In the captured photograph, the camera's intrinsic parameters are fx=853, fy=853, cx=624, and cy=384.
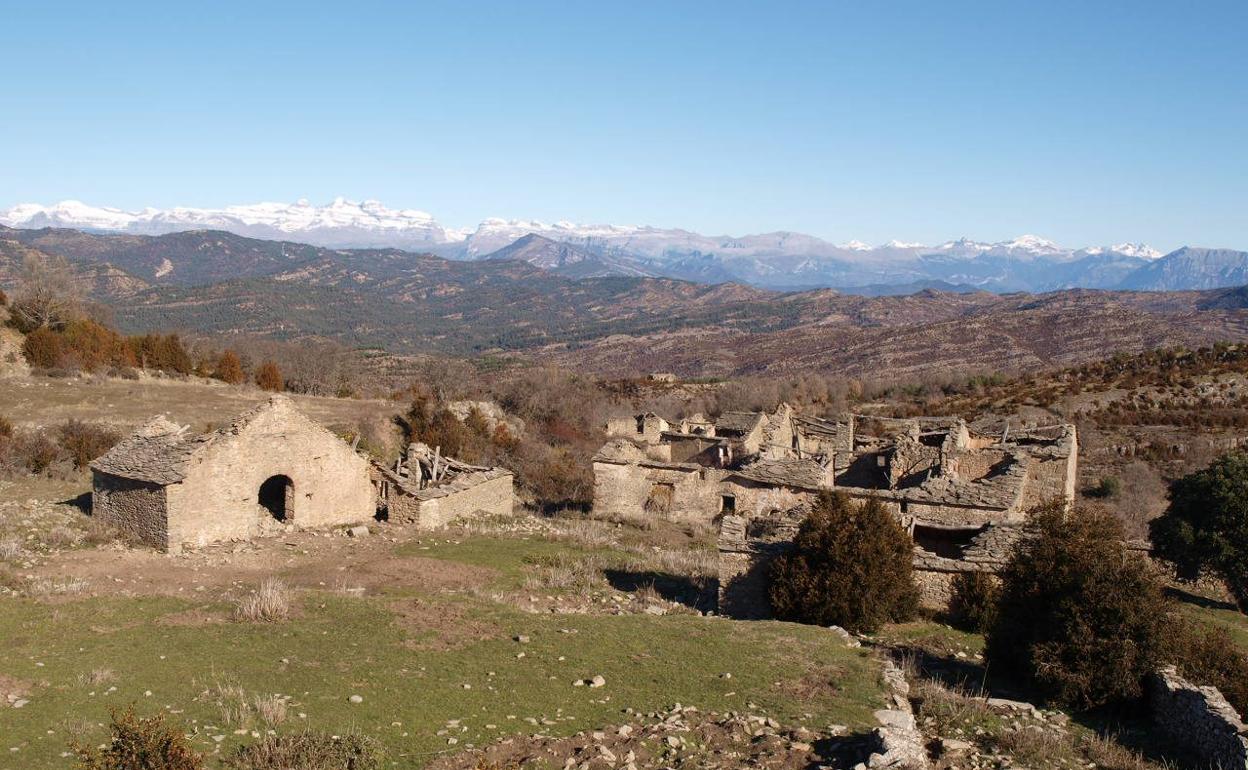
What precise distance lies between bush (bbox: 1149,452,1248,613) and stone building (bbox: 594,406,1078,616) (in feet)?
9.24

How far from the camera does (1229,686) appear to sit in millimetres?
10781

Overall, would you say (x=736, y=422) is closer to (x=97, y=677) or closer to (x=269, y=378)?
(x=97, y=677)

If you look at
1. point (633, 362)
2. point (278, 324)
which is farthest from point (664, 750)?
point (278, 324)

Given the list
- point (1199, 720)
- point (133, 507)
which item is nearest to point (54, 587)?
point (133, 507)

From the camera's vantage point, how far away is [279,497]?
24.9 m

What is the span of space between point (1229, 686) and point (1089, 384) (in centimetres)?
4793

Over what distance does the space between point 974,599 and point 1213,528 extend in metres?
9.79

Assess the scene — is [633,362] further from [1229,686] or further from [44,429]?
[1229,686]

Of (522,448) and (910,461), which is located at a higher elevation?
(910,461)

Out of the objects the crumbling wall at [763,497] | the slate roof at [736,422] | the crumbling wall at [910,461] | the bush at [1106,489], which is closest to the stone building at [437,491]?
the crumbling wall at [763,497]

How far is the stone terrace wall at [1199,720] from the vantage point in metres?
8.78

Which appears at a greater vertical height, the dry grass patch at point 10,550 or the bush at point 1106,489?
the dry grass patch at point 10,550

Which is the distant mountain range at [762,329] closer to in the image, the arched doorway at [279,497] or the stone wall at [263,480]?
the arched doorway at [279,497]

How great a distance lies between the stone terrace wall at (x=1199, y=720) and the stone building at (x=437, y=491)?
1839 centimetres
